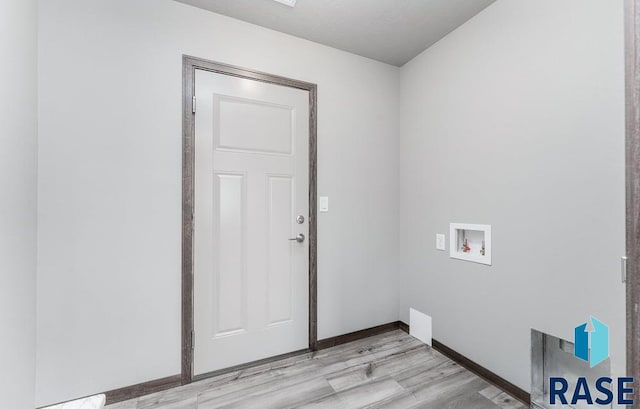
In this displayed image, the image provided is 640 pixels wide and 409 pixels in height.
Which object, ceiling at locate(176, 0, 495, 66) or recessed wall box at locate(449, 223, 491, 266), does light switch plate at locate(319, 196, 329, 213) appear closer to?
recessed wall box at locate(449, 223, 491, 266)

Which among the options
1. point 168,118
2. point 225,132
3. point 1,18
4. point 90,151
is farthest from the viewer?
point 225,132

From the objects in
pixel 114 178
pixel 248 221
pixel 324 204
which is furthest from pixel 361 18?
pixel 114 178

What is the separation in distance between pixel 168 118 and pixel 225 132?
13.6 inches

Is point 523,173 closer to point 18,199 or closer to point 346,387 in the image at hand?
point 346,387

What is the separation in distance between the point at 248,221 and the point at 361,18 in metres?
1.60

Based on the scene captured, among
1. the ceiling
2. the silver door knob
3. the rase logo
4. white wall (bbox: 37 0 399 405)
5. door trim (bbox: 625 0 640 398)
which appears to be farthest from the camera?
the silver door knob

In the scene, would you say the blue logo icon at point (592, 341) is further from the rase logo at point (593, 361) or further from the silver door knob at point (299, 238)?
the silver door knob at point (299, 238)

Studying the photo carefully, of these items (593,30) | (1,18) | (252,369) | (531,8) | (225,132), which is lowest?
(252,369)

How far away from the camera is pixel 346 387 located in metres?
1.76

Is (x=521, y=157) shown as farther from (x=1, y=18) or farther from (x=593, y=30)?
(x=1, y=18)

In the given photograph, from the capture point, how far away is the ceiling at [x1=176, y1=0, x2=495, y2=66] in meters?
1.81

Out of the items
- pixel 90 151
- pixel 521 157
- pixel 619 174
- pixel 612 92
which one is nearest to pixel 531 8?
pixel 612 92

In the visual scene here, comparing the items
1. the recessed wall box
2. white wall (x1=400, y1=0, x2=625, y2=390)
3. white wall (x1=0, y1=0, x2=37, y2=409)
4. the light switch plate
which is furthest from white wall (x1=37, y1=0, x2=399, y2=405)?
the recessed wall box

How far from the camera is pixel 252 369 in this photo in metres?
1.96
